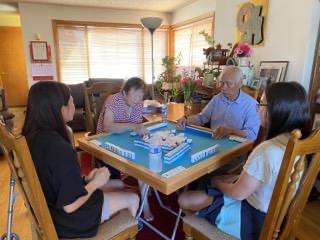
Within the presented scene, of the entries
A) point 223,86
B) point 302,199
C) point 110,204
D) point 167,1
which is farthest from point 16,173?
point 167,1

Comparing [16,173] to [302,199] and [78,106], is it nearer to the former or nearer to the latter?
[302,199]

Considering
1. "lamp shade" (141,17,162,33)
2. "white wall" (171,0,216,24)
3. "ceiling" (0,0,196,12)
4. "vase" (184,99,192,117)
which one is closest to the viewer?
"vase" (184,99,192,117)

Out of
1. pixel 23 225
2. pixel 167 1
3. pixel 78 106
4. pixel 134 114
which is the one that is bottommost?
pixel 23 225

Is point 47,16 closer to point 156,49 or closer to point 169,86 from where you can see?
point 156,49

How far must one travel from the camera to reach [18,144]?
2.67ft

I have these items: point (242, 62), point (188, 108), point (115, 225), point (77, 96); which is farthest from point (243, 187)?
point (77, 96)

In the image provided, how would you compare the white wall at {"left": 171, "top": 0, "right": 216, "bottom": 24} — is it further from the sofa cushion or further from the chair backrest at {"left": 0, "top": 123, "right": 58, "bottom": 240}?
the chair backrest at {"left": 0, "top": 123, "right": 58, "bottom": 240}

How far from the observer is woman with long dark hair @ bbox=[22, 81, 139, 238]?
3.21ft

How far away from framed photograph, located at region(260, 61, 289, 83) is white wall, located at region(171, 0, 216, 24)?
191cm

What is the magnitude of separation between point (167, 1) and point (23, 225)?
4.17 meters

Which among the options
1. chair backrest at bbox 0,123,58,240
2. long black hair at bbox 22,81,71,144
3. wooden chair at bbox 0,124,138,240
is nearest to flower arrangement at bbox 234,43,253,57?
long black hair at bbox 22,81,71,144

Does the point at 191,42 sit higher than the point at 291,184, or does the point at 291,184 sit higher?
the point at 191,42

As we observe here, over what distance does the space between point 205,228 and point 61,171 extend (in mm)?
722

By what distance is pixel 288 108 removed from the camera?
1.07m
